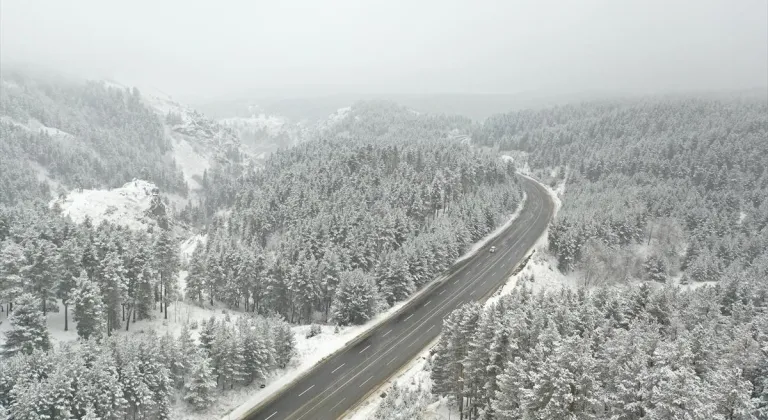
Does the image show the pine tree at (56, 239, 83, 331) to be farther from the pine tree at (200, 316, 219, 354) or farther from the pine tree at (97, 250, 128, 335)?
the pine tree at (200, 316, 219, 354)

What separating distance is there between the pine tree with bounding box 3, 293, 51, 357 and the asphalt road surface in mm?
25597

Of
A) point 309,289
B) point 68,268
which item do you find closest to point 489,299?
point 309,289

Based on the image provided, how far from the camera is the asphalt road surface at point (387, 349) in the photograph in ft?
165

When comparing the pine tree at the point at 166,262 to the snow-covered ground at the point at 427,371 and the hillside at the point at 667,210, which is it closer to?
the snow-covered ground at the point at 427,371

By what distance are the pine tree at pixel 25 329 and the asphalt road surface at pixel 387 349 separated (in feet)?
84.0

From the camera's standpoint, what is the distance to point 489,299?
78.0m

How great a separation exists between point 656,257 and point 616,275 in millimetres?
11925

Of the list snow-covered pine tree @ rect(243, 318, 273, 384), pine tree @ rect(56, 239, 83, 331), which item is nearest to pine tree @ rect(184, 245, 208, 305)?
pine tree @ rect(56, 239, 83, 331)

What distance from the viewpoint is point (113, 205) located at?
15062 centimetres

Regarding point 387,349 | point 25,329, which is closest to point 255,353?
point 387,349

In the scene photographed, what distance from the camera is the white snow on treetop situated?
462ft

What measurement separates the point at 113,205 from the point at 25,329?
12017 centimetres

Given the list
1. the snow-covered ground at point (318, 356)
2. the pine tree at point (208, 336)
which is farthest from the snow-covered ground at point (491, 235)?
the pine tree at point (208, 336)

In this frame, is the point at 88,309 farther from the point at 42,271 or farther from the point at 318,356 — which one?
the point at 318,356
